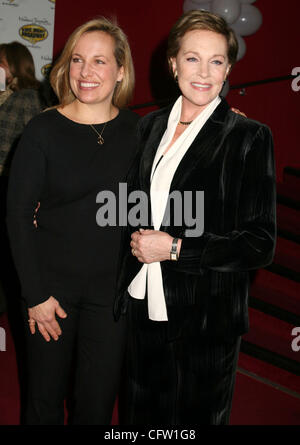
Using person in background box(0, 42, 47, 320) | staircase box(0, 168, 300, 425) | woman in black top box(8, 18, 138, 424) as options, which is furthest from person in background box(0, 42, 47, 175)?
woman in black top box(8, 18, 138, 424)

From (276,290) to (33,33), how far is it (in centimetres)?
369

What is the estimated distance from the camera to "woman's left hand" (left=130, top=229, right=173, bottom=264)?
1.59 m

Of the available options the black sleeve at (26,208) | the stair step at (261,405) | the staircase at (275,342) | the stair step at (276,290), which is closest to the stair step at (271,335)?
the staircase at (275,342)

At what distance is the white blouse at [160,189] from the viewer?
64.6 inches

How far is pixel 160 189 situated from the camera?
64.6 inches

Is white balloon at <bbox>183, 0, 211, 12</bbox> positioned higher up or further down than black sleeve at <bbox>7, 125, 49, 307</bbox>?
higher up

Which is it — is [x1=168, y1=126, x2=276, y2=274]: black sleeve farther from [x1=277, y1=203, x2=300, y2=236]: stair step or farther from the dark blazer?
[x1=277, y1=203, x2=300, y2=236]: stair step

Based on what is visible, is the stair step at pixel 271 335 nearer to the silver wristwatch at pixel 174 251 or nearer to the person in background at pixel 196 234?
the person in background at pixel 196 234

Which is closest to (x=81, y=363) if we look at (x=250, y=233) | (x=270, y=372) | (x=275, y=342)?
(x=250, y=233)

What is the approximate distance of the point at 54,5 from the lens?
5.22 meters

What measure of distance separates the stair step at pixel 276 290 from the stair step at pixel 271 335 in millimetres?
117

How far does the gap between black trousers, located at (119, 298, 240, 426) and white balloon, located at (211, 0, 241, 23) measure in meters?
3.54

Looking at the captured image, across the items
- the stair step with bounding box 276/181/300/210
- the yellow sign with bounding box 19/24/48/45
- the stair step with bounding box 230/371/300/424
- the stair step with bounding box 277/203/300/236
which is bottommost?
the stair step with bounding box 230/371/300/424
